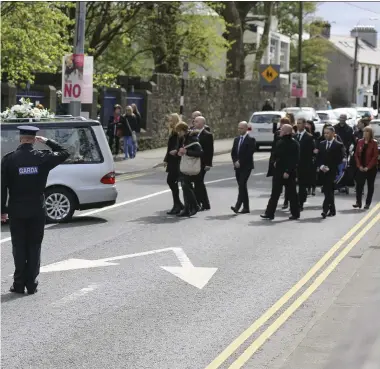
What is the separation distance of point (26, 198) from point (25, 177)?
23cm

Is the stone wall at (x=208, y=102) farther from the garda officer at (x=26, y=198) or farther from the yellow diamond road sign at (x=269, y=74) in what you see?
the garda officer at (x=26, y=198)

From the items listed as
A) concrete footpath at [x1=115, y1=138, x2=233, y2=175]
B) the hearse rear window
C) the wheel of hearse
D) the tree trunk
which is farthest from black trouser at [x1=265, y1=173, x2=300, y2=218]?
the tree trunk

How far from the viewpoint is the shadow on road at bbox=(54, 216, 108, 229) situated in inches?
692

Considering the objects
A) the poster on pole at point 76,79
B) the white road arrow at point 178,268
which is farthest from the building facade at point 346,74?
the white road arrow at point 178,268

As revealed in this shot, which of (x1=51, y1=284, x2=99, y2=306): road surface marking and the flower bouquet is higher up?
the flower bouquet

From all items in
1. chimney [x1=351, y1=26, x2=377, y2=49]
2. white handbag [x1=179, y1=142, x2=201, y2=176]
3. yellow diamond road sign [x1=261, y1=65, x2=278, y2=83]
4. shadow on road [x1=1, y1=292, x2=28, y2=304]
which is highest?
→ chimney [x1=351, y1=26, x2=377, y2=49]

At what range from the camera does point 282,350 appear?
29.0ft

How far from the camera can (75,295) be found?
37.4ft

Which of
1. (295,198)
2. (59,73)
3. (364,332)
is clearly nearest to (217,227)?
(295,198)

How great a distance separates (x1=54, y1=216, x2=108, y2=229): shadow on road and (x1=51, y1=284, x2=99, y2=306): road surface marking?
5549 mm

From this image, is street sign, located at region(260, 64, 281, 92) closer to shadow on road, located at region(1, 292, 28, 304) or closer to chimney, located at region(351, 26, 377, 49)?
shadow on road, located at region(1, 292, 28, 304)

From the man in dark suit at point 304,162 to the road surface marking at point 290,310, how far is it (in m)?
3.52

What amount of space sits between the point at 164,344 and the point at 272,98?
176ft

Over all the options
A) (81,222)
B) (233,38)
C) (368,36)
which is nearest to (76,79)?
(81,222)
